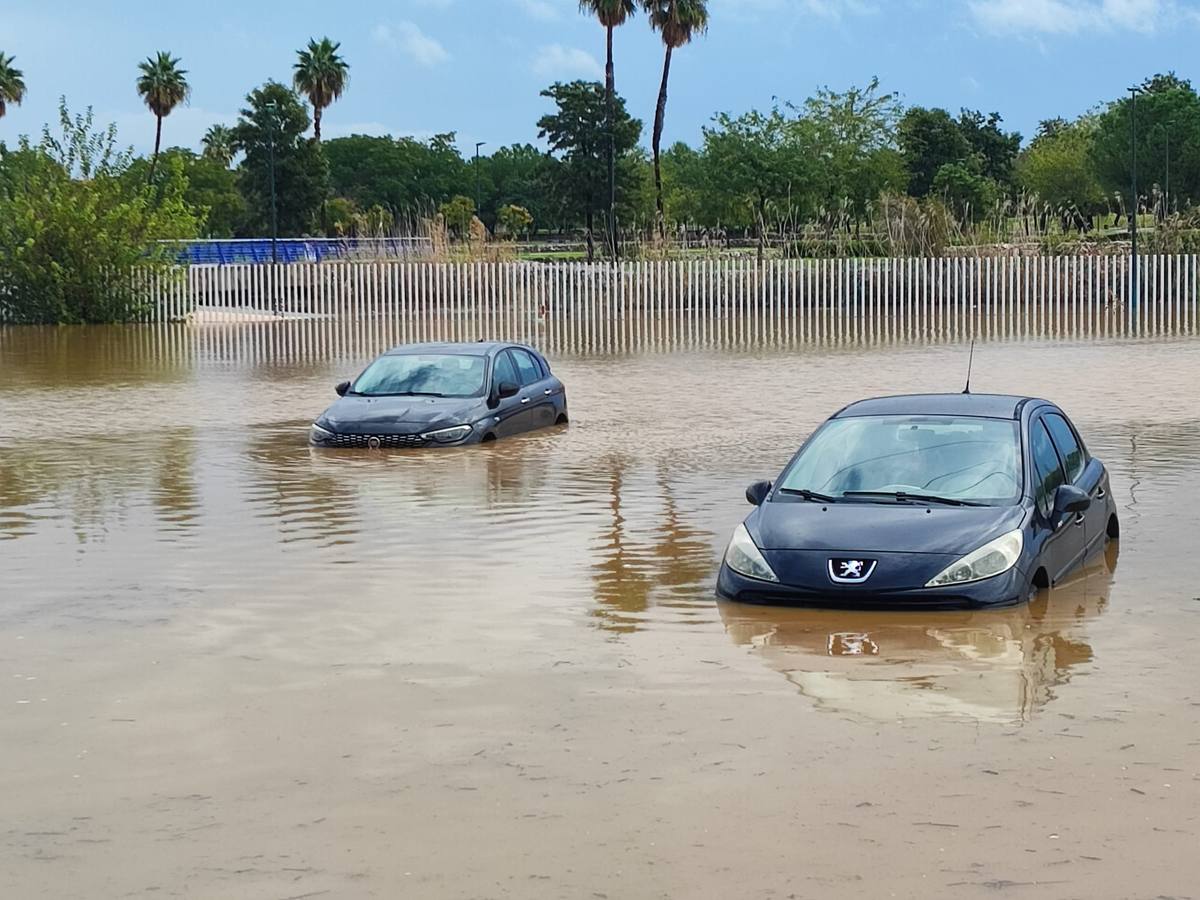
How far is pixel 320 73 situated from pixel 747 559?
339 feet

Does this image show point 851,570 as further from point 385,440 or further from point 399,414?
point 399,414

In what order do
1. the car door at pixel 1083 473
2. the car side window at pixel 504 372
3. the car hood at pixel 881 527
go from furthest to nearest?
the car side window at pixel 504 372, the car door at pixel 1083 473, the car hood at pixel 881 527

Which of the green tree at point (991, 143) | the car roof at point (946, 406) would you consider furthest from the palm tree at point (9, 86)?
the car roof at point (946, 406)

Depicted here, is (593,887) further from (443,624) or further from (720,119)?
(720,119)

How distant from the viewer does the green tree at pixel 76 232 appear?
48.7 metres

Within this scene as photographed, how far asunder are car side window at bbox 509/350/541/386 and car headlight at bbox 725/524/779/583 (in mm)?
10607

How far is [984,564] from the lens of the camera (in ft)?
34.8

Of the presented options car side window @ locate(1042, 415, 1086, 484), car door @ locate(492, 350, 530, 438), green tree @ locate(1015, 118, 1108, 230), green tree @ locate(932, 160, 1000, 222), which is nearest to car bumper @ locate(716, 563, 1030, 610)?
car side window @ locate(1042, 415, 1086, 484)

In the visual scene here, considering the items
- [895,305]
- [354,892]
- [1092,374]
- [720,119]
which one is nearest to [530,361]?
[1092,374]

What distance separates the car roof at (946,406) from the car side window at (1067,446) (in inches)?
8.8

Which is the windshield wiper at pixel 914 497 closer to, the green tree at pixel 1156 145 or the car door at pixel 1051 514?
the car door at pixel 1051 514

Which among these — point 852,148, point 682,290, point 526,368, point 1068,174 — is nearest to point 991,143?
point 1068,174

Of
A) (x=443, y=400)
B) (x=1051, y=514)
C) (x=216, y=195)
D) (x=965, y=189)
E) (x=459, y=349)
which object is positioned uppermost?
(x=216, y=195)

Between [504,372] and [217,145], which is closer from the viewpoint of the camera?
[504,372]
